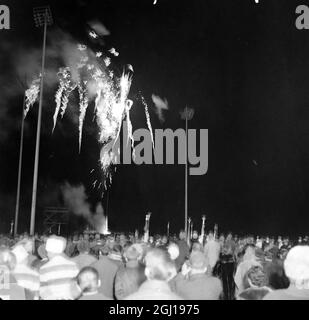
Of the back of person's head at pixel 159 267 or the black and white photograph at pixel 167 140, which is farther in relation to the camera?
the black and white photograph at pixel 167 140

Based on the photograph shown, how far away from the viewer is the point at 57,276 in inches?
203

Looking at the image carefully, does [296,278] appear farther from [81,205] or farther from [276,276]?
[81,205]

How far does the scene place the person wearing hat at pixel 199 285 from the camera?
484cm

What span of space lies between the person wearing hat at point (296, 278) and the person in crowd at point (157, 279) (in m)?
0.89

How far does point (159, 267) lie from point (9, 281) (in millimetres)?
2355

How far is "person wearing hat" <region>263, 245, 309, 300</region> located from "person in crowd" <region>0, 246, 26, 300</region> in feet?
9.74

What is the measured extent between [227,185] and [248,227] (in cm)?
544

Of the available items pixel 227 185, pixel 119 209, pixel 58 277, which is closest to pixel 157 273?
pixel 58 277

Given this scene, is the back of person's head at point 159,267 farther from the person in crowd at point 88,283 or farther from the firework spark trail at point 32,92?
the firework spark trail at point 32,92

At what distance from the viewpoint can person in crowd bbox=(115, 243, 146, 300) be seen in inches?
207

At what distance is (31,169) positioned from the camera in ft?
139

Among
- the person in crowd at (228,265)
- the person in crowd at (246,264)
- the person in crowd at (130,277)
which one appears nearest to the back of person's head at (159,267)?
the person in crowd at (130,277)
